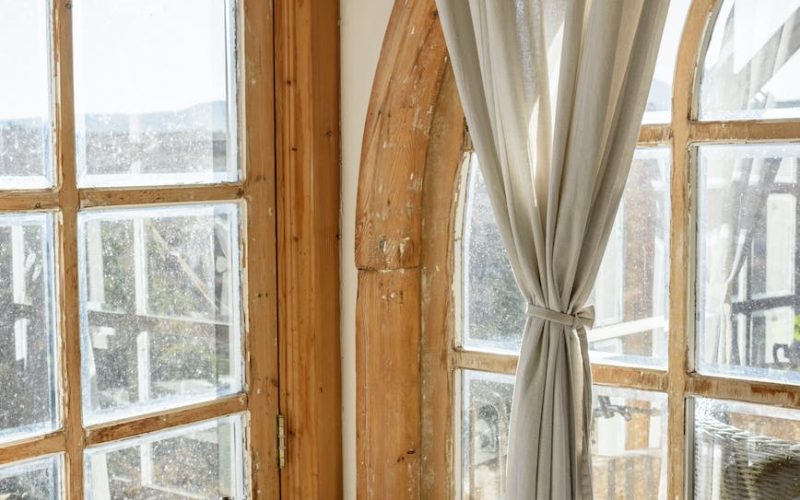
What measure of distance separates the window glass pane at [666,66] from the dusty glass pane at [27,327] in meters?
1.13

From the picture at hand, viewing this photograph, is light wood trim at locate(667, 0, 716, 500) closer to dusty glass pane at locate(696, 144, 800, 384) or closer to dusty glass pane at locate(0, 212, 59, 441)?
dusty glass pane at locate(696, 144, 800, 384)

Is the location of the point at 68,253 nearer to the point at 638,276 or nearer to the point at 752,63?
the point at 638,276

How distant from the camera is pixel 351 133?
2264 mm

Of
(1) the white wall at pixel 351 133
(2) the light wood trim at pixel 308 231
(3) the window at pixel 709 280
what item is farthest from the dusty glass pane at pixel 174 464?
(3) the window at pixel 709 280

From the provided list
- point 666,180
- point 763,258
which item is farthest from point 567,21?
point 763,258

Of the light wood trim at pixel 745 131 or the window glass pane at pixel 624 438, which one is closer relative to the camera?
the light wood trim at pixel 745 131

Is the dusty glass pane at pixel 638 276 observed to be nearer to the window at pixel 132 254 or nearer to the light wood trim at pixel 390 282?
the light wood trim at pixel 390 282

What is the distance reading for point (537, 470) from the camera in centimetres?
181

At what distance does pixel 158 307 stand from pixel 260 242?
0.88 ft

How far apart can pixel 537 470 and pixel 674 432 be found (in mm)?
291

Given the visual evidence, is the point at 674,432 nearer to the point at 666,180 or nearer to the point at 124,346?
the point at 666,180

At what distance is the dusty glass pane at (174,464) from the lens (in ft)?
6.51

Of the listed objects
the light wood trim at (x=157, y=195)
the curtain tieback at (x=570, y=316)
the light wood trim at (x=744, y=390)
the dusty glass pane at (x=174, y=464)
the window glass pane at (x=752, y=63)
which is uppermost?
the window glass pane at (x=752, y=63)

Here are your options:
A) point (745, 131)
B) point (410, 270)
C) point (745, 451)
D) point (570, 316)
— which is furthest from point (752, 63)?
point (410, 270)
